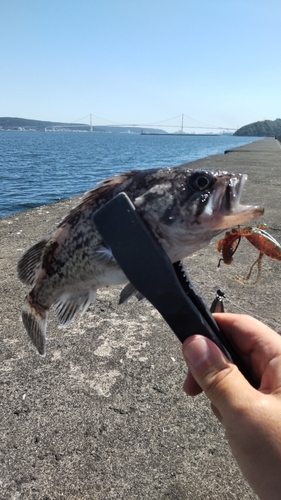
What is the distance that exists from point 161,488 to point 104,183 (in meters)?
2.25

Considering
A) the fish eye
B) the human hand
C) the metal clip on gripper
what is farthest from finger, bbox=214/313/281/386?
the fish eye

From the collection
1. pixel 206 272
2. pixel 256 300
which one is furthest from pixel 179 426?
pixel 206 272

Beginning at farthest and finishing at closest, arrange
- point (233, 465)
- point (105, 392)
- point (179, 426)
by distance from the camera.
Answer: point (105, 392), point (179, 426), point (233, 465)

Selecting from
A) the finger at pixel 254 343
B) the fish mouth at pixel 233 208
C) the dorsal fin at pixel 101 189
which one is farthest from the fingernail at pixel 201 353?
the dorsal fin at pixel 101 189

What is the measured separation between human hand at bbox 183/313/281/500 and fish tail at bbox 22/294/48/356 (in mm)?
921

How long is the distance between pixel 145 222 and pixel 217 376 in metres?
0.87

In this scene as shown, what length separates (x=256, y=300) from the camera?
556cm

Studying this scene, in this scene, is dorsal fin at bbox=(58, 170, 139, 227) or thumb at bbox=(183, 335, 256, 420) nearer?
thumb at bbox=(183, 335, 256, 420)

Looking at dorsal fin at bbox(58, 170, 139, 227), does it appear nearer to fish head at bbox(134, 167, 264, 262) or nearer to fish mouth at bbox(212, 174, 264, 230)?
fish head at bbox(134, 167, 264, 262)

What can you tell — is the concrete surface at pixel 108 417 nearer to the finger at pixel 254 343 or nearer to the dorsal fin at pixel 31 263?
the finger at pixel 254 343

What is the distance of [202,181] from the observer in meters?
1.96

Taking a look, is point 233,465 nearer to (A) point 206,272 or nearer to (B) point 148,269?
(B) point 148,269

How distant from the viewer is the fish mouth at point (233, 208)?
6.07 ft

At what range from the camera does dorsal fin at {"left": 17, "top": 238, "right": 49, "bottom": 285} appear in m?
2.35
